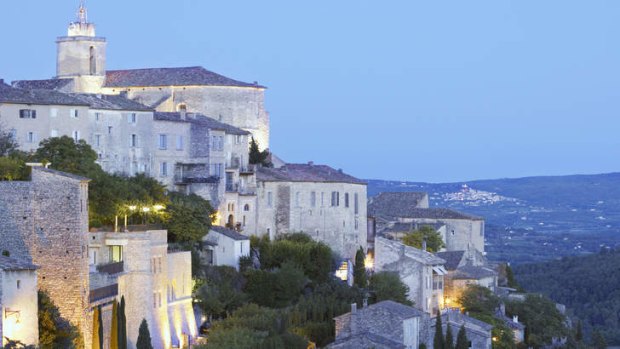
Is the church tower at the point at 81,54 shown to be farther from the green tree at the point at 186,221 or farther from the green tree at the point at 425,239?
the green tree at the point at 425,239

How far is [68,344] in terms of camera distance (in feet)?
160

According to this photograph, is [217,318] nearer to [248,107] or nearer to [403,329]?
[403,329]

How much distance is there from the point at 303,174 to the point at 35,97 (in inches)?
715

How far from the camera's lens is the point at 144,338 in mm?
52531

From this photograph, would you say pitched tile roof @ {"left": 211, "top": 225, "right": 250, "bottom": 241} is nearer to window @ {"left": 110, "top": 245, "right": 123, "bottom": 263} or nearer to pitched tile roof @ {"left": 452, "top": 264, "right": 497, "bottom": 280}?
window @ {"left": 110, "top": 245, "right": 123, "bottom": 263}

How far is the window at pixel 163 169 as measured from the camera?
7018cm

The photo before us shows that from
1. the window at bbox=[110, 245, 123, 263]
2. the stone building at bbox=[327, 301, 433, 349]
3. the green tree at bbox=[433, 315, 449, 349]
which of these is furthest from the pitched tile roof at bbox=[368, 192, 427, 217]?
the window at bbox=[110, 245, 123, 263]

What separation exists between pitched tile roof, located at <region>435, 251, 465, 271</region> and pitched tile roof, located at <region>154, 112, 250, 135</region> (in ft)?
42.2

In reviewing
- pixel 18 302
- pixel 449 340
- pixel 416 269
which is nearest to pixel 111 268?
pixel 18 302

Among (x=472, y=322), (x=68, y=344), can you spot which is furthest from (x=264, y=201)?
(x=68, y=344)

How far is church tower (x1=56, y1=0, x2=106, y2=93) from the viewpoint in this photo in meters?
78.2

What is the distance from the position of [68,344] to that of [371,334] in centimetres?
1735

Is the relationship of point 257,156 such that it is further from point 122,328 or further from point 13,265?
point 13,265

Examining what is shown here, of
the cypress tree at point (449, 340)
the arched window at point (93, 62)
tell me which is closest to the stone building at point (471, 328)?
the cypress tree at point (449, 340)
